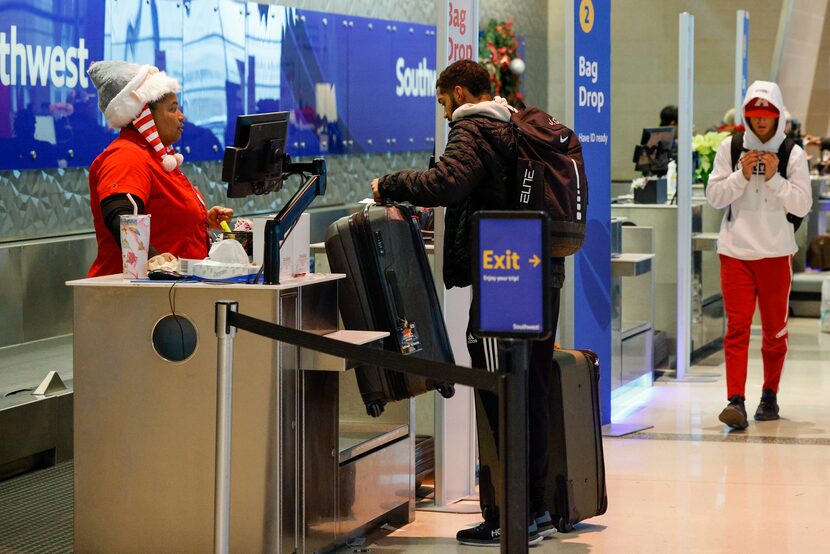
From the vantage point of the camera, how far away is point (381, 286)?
4.17 metres

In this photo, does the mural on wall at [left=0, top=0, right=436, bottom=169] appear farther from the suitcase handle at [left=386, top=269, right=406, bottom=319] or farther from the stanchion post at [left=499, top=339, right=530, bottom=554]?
the stanchion post at [left=499, top=339, right=530, bottom=554]

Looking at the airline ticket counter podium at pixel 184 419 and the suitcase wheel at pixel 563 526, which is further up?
the airline ticket counter podium at pixel 184 419

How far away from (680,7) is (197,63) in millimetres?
7608

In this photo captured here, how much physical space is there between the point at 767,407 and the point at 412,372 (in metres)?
4.18

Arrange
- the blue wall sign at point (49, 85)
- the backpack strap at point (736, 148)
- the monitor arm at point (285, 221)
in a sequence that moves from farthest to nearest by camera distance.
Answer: the backpack strap at point (736, 148) < the blue wall sign at point (49, 85) < the monitor arm at point (285, 221)

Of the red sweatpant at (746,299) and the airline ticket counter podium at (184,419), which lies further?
the red sweatpant at (746,299)

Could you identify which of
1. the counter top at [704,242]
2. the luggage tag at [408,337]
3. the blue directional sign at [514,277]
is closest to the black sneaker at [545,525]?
the luggage tag at [408,337]

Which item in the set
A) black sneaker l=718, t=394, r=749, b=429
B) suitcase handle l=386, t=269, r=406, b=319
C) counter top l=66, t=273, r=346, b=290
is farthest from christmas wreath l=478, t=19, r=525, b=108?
counter top l=66, t=273, r=346, b=290

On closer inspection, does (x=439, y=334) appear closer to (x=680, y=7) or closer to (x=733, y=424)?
(x=733, y=424)

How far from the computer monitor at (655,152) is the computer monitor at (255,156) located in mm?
5287

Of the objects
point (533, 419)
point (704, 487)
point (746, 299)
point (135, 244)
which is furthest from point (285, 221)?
point (746, 299)

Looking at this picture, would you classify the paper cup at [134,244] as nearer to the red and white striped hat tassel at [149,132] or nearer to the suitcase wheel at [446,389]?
the red and white striped hat tassel at [149,132]

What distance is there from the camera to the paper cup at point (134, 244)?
152 inches

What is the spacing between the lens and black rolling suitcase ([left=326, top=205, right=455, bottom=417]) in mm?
4152
